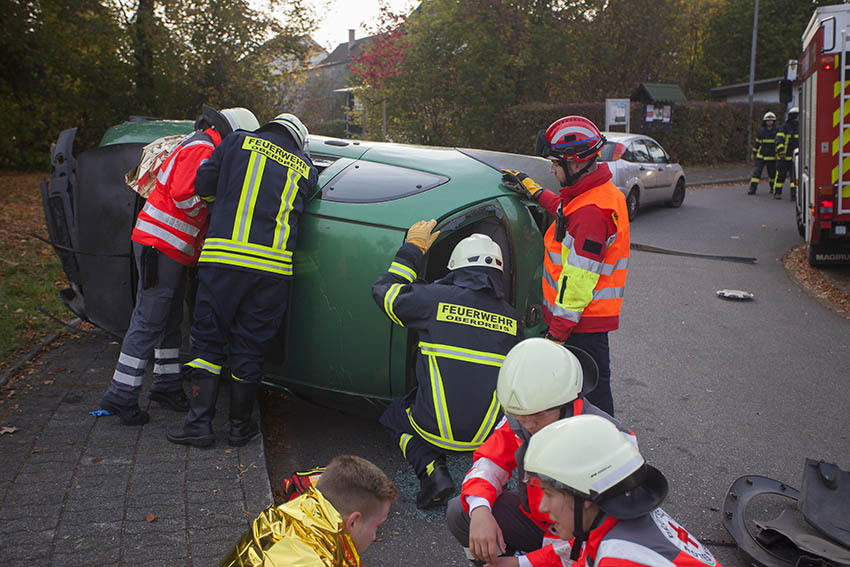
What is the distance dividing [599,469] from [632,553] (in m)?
0.22

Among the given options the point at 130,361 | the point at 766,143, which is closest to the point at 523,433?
the point at 130,361

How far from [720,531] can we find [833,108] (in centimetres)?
697

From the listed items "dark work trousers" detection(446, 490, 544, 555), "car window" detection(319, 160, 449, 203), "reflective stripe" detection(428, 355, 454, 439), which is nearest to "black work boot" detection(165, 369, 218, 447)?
"car window" detection(319, 160, 449, 203)

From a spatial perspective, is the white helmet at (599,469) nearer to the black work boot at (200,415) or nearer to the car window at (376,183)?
the car window at (376,183)

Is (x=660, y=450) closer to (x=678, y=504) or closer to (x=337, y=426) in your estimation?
(x=678, y=504)

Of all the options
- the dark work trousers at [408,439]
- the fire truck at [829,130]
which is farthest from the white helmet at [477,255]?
the fire truck at [829,130]

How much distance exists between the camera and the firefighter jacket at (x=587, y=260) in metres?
3.98

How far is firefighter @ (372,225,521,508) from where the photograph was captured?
367cm

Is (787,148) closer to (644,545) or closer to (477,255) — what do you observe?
(477,255)

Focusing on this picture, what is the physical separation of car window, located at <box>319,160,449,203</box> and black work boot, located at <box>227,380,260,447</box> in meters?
1.17

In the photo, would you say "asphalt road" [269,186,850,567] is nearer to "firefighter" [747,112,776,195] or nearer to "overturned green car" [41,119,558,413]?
"overturned green car" [41,119,558,413]

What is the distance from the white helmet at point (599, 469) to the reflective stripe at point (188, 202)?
3.07m

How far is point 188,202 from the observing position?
173 inches

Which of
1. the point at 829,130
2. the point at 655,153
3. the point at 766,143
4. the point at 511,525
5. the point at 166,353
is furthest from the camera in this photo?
the point at 766,143
